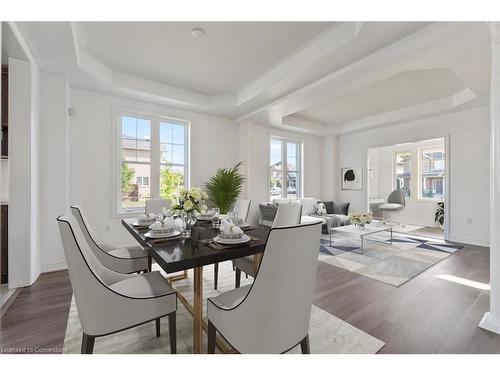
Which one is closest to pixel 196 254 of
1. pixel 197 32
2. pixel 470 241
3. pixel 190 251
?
pixel 190 251

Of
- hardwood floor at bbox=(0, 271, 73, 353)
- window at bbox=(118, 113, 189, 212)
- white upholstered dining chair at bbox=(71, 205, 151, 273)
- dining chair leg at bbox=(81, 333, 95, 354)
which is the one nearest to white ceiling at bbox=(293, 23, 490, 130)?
window at bbox=(118, 113, 189, 212)

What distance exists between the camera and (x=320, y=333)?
1.78 metres

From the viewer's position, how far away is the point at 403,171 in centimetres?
723

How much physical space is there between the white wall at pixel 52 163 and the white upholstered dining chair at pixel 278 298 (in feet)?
10.1

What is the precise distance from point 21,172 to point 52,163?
0.47 meters

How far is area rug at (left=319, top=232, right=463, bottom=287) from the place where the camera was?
118 inches

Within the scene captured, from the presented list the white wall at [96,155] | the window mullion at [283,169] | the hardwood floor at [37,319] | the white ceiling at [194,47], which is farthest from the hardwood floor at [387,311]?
the window mullion at [283,169]

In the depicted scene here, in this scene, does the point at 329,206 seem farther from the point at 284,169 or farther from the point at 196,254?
the point at 196,254

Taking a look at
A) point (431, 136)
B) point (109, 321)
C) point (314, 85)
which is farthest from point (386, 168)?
point (109, 321)

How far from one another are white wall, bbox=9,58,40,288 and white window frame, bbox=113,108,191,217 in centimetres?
130

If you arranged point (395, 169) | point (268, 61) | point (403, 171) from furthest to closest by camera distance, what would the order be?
point (395, 169) < point (403, 171) < point (268, 61)

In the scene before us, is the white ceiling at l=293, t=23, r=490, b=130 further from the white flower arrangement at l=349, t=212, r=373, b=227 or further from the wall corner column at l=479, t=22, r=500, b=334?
the white flower arrangement at l=349, t=212, r=373, b=227
